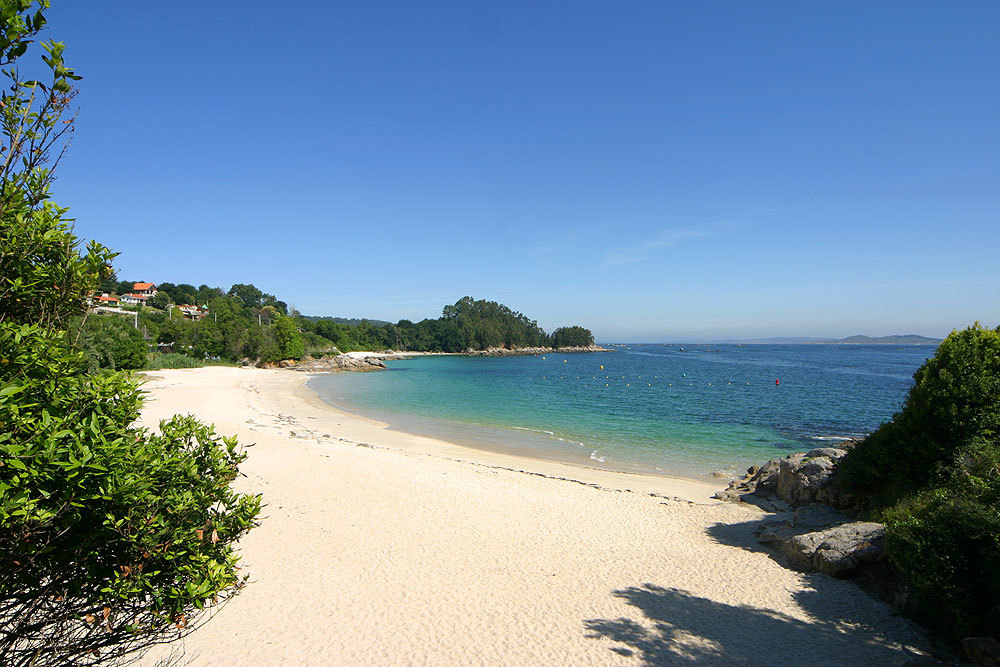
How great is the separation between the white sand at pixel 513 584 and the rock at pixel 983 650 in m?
0.76

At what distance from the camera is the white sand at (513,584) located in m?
6.57

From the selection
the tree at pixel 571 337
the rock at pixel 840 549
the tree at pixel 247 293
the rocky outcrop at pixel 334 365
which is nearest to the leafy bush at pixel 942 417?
the rock at pixel 840 549

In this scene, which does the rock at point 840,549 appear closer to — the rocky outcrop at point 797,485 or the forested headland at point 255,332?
the rocky outcrop at point 797,485

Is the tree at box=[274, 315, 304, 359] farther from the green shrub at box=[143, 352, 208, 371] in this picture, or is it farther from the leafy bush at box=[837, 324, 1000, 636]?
the leafy bush at box=[837, 324, 1000, 636]

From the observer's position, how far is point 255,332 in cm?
7412

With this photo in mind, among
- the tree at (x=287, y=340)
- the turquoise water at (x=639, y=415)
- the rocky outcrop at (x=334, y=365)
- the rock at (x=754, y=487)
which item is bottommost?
the turquoise water at (x=639, y=415)

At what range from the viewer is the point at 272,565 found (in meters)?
8.78

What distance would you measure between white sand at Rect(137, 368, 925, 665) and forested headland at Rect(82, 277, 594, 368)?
14.7 feet

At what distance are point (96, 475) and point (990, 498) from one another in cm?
923

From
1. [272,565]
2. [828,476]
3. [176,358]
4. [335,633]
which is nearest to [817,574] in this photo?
[828,476]

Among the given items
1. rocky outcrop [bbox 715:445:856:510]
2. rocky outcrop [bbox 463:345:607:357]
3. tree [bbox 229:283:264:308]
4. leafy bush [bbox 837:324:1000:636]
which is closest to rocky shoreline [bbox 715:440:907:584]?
rocky outcrop [bbox 715:445:856:510]

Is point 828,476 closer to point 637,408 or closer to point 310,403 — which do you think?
point 637,408

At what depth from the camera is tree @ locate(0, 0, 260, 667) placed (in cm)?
250

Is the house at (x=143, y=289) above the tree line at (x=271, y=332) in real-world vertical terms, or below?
above
